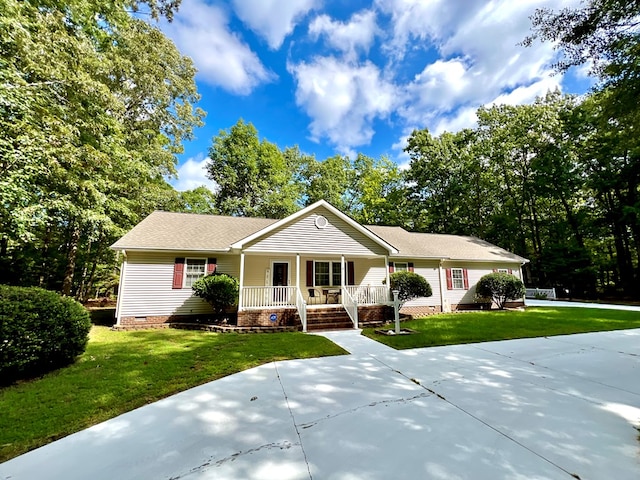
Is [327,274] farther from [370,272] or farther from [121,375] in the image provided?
[121,375]

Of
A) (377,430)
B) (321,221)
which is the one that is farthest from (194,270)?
(377,430)

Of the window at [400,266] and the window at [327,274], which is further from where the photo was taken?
the window at [400,266]

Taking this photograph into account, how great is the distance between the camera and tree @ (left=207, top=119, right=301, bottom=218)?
82.2 ft

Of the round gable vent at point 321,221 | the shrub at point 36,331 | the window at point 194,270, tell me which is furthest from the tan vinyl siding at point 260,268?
the shrub at point 36,331

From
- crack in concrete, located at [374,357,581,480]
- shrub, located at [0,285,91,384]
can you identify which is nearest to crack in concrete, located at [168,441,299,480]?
crack in concrete, located at [374,357,581,480]

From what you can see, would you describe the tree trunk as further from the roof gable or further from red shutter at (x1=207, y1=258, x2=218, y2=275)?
the roof gable

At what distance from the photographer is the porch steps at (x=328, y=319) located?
33.2 feet

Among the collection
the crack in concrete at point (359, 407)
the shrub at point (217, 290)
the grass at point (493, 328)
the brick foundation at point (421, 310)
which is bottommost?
the crack in concrete at point (359, 407)

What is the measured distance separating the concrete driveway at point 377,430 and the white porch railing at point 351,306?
4746 mm

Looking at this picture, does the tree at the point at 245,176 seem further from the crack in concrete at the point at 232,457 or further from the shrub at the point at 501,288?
the crack in concrete at the point at 232,457

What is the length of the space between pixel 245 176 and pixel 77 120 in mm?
16602

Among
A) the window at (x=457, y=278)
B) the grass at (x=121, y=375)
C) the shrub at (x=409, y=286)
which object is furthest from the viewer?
the window at (x=457, y=278)

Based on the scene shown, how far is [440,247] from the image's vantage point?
1641 cm

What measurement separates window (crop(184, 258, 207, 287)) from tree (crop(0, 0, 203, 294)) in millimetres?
4113
